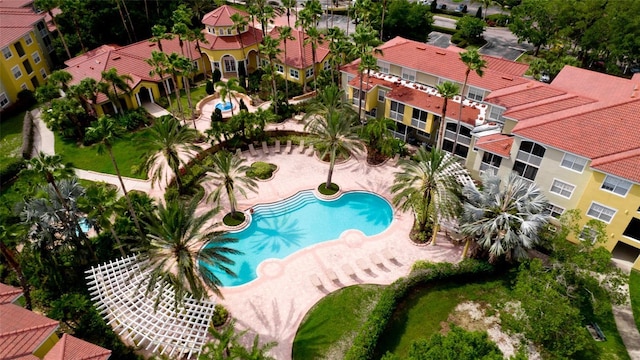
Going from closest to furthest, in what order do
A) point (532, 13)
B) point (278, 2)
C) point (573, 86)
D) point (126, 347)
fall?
1. point (126, 347)
2. point (573, 86)
3. point (532, 13)
4. point (278, 2)

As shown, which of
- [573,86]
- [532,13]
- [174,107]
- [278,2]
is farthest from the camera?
[278,2]

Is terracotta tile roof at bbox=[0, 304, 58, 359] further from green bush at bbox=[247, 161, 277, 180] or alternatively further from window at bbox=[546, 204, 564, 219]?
window at bbox=[546, 204, 564, 219]

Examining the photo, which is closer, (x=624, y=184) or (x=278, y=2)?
(x=624, y=184)

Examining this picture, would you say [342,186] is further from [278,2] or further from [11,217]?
[278,2]

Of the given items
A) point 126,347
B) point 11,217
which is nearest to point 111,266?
point 126,347

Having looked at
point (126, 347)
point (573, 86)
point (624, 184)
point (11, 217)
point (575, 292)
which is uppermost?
point (573, 86)

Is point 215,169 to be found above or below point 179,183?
above

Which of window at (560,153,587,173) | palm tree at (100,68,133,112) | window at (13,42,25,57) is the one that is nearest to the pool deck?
window at (560,153,587,173)

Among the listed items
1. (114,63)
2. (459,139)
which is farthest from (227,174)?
(114,63)
